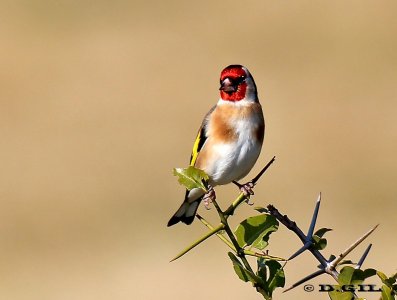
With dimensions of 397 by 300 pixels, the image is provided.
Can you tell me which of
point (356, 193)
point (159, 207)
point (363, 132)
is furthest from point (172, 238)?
point (363, 132)

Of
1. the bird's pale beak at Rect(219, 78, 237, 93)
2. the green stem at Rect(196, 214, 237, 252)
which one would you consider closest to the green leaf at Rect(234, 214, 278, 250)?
the green stem at Rect(196, 214, 237, 252)

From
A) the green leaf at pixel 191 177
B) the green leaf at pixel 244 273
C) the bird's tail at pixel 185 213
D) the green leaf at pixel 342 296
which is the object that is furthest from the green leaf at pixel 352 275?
the bird's tail at pixel 185 213

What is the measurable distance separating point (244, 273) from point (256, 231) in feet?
0.69

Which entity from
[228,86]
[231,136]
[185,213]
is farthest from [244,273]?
[185,213]

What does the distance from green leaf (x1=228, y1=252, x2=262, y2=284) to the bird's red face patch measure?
2.65 m

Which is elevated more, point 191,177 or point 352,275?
point 191,177

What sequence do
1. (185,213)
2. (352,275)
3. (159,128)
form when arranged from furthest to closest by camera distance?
(159,128) < (185,213) < (352,275)

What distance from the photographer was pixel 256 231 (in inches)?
104

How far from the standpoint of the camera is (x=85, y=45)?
29328 mm

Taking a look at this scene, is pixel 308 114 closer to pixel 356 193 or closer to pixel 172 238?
pixel 356 193

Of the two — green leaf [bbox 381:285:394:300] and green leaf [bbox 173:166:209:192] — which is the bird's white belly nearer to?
green leaf [bbox 173:166:209:192]

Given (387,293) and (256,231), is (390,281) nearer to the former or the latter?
(387,293)

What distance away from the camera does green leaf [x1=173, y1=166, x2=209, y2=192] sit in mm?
2643

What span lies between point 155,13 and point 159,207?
48.8 ft
